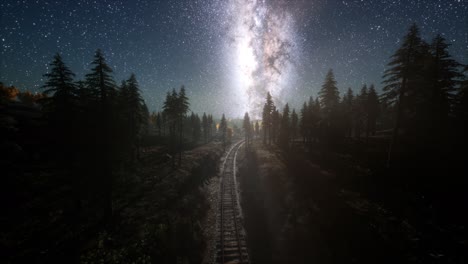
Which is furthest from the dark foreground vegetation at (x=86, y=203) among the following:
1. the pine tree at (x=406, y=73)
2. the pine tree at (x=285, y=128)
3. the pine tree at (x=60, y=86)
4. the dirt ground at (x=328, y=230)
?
the pine tree at (x=285, y=128)

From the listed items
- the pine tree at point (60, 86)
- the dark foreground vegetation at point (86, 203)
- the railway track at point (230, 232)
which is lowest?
the railway track at point (230, 232)

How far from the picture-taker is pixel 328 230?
38.3 feet

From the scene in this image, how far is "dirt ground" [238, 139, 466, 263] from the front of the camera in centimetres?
921

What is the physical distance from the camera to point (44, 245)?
11039 mm

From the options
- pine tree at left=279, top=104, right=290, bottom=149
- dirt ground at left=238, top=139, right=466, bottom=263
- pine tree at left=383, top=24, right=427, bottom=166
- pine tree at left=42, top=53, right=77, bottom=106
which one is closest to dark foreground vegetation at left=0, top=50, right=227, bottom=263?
pine tree at left=42, top=53, right=77, bottom=106

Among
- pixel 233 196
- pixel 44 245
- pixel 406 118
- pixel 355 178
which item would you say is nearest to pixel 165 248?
pixel 44 245

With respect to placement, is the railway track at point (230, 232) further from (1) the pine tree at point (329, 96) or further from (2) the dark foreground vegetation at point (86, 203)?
(1) the pine tree at point (329, 96)

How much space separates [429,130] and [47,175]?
48.2 metres

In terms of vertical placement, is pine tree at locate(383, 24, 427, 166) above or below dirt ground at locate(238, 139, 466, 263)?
above

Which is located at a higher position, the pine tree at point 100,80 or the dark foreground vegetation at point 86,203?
the pine tree at point 100,80

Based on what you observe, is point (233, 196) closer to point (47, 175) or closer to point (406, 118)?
point (406, 118)

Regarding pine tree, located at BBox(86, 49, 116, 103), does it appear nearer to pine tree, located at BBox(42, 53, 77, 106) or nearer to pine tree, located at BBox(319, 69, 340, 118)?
pine tree, located at BBox(42, 53, 77, 106)

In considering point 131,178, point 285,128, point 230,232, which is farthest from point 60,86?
point 285,128

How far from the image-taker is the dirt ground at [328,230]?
363 inches
